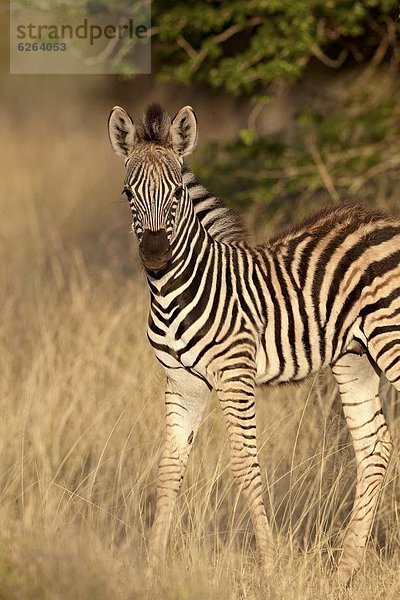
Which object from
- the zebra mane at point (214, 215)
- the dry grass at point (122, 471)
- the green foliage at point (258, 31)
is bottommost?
the dry grass at point (122, 471)

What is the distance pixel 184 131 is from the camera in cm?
537

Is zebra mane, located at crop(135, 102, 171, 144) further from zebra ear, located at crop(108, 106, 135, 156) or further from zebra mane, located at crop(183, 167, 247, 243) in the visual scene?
zebra mane, located at crop(183, 167, 247, 243)

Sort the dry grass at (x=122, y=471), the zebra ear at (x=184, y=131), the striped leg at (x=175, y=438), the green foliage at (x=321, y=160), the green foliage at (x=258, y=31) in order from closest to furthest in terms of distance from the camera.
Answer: the dry grass at (x=122, y=471) < the zebra ear at (x=184, y=131) < the striped leg at (x=175, y=438) < the green foliage at (x=258, y=31) < the green foliage at (x=321, y=160)

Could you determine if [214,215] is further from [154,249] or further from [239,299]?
[154,249]

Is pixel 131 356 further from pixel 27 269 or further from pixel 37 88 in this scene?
pixel 37 88

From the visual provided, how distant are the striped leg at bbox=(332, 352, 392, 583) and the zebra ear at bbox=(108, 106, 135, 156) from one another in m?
1.73

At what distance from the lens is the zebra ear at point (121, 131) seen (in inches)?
209

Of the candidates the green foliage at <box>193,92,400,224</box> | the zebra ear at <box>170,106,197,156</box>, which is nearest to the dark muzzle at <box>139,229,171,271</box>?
the zebra ear at <box>170,106,197,156</box>

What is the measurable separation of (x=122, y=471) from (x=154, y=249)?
2043mm

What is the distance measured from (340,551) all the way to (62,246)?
7.86 metres
